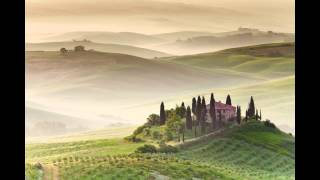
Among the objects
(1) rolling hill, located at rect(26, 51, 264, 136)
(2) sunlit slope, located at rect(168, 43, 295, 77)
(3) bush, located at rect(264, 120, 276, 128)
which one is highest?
(2) sunlit slope, located at rect(168, 43, 295, 77)

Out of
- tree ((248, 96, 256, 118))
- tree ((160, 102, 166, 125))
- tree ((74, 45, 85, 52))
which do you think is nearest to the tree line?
tree ((160, 102, 166, 125))

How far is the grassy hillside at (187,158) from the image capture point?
4.11 metres

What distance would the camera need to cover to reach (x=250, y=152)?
423 centimetres

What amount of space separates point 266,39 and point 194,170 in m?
0.64

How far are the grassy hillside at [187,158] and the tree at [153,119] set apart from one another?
0.09 meters

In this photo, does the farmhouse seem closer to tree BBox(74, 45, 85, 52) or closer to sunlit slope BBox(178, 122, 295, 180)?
sunlit slope BBox(178, 122, 295, 180)

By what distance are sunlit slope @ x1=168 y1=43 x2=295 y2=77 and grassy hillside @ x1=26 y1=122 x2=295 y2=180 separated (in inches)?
9.6

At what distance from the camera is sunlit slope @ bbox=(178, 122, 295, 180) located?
4199 mm

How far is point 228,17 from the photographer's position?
4.29 metres

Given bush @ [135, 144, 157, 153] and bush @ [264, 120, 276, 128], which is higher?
bush @ [264, 120, 276, 128]

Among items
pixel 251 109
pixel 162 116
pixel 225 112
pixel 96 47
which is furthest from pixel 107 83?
pixel 251 109

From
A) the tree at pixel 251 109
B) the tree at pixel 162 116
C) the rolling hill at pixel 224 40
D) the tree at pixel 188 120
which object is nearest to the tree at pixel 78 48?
the rolling hill at pixel 224 40

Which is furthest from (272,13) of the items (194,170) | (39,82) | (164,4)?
(39,82)
